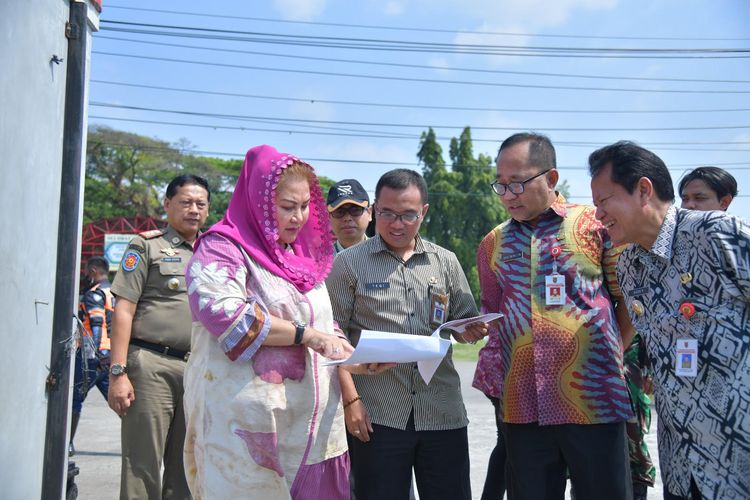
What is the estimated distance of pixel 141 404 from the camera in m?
3.89

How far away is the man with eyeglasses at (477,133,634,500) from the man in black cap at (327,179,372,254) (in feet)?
4.92

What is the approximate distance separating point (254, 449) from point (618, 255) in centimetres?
184

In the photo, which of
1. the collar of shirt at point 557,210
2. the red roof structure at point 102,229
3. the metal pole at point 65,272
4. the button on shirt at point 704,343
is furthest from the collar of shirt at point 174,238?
the red roof structure at point 102,229

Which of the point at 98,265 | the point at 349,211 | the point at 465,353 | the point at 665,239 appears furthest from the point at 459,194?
the point at 665,239

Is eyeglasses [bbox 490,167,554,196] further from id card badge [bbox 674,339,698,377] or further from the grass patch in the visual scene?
the grass patch

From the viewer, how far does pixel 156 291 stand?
407cm

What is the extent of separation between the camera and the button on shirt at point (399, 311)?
319cm

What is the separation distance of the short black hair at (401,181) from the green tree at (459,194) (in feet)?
114

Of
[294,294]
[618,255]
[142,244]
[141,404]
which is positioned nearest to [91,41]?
[142,244]

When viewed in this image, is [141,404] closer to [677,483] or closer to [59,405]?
[59,405]

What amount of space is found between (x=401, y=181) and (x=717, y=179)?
2.31 m

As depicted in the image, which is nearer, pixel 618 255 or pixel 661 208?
pixel 661 208

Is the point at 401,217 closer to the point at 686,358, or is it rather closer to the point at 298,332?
the point at 298,332

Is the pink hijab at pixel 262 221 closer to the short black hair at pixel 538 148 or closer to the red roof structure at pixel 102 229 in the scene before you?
the short black hair at pixel 538 148
